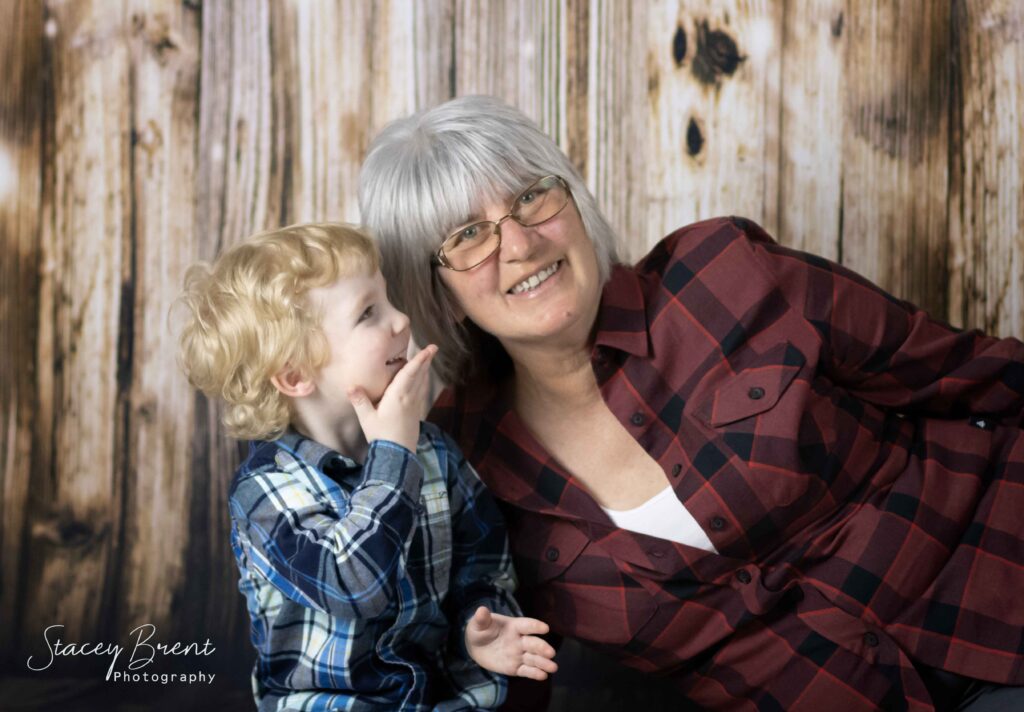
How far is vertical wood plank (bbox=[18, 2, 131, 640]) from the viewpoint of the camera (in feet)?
6.15

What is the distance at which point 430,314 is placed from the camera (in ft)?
5.41

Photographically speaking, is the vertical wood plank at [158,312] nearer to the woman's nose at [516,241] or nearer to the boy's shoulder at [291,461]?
the boy's shoulder at [291,461]

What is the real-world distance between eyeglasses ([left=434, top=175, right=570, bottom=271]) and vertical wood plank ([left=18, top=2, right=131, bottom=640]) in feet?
2.64

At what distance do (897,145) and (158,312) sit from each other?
159 cm

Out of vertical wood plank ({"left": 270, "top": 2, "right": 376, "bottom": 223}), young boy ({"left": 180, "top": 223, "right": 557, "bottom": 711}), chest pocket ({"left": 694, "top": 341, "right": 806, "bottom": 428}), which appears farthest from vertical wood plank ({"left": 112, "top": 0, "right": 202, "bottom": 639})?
chest pocket ({"left": 694, "top": 341, "right": 806, "bottom": 428})

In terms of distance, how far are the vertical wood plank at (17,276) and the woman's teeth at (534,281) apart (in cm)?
102

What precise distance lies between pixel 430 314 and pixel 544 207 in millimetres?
288

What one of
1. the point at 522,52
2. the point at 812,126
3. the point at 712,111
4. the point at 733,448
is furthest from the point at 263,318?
the point at 812,126

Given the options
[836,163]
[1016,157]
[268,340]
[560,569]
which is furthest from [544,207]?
[1016,157]

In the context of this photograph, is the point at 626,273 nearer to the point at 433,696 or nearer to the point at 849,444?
the point at 849,444

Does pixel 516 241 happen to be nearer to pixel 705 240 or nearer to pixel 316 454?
pixel 705 240

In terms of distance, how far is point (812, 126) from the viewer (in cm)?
205

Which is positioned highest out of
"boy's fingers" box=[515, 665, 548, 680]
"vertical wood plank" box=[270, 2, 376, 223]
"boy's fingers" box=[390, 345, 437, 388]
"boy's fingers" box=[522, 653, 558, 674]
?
"vertical wood plank" box=[270, 2, 376, 223]

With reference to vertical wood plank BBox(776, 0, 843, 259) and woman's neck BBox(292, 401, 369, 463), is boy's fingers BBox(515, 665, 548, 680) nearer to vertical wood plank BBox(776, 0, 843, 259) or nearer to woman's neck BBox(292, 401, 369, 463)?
woman's neck BBox(292, 401, 369, 463)
